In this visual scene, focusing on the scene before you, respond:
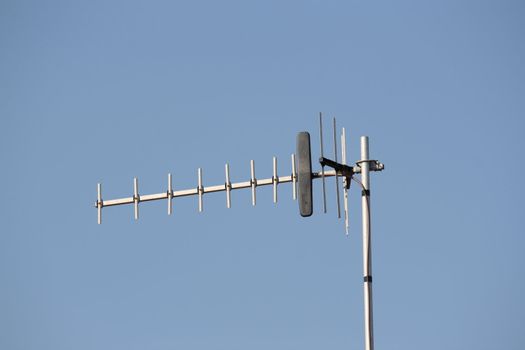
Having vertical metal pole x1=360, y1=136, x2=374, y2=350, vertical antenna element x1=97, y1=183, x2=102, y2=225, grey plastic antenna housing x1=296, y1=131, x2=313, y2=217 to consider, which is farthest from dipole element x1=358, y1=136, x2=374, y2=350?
vertical antenna element x1=97, y1=183, x2=102, y2=225

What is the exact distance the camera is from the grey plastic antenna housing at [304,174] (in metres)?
23.8

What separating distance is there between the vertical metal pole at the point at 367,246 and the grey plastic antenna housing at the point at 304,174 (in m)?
1.10

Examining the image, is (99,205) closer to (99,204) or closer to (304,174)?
(99,204)

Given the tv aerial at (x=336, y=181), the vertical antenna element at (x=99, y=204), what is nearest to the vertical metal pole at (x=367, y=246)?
the tv aerial at (x=336, y=181)

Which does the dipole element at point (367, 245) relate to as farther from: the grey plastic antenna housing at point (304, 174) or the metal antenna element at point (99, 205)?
the metal antenna element at point (99, 205)

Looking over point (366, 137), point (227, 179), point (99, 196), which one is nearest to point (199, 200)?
point (227, 179)

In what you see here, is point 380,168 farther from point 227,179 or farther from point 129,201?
point 129,201

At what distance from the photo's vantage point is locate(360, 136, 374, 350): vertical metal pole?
23.2 metres

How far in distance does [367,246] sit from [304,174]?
196 centimetres

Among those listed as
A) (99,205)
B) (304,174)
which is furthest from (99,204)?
(304,174)

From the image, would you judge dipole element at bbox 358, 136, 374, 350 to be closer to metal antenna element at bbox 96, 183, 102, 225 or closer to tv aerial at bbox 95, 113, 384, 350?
tv aerial at bbox 95, 113, 384, 350

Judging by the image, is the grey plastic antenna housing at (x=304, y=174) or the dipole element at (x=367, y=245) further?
the grey plastic antenna housing at (x=304, y=174)

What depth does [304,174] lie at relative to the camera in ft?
79.4

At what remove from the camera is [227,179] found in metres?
26.6
